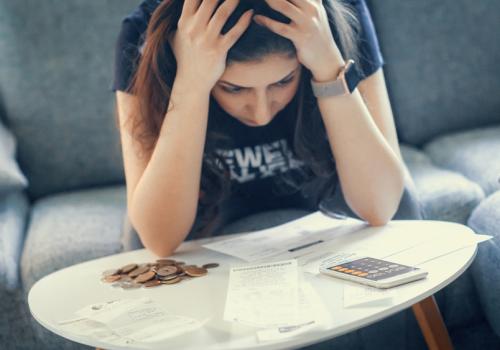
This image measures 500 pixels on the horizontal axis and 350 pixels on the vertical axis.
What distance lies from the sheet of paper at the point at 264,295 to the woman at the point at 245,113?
24 centimetres

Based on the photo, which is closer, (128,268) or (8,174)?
(128,268)

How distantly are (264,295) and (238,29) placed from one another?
1.40 ft

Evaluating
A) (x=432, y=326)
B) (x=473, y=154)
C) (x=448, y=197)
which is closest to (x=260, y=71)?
(x=432, y=326)

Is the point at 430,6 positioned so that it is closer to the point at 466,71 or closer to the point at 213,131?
the point at 466,71

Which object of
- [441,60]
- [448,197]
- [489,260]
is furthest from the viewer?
[441,60]

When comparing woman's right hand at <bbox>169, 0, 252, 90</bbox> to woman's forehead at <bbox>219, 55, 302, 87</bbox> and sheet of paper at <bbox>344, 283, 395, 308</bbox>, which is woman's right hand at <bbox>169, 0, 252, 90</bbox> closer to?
woman's forehead at <bbox>219, 55, 302, 87</bbox>

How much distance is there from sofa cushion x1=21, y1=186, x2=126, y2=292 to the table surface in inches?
10.0

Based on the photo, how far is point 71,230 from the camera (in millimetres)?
1617

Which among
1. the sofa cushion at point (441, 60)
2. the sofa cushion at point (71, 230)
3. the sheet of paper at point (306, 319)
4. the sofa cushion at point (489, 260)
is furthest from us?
the sofa cushion at point (441, 60)

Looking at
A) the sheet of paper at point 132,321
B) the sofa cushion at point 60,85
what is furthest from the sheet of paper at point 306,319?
the sofa cushion at point 60,85

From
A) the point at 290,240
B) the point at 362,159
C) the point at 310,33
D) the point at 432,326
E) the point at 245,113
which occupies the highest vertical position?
the point at 310,33

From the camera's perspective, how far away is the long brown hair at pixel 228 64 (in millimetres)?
1140

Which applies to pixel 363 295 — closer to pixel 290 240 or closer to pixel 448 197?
pixel 290 240

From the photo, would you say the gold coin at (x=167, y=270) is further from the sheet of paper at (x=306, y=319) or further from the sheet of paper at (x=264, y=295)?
the sheet of paper at (x=306, y=319)
